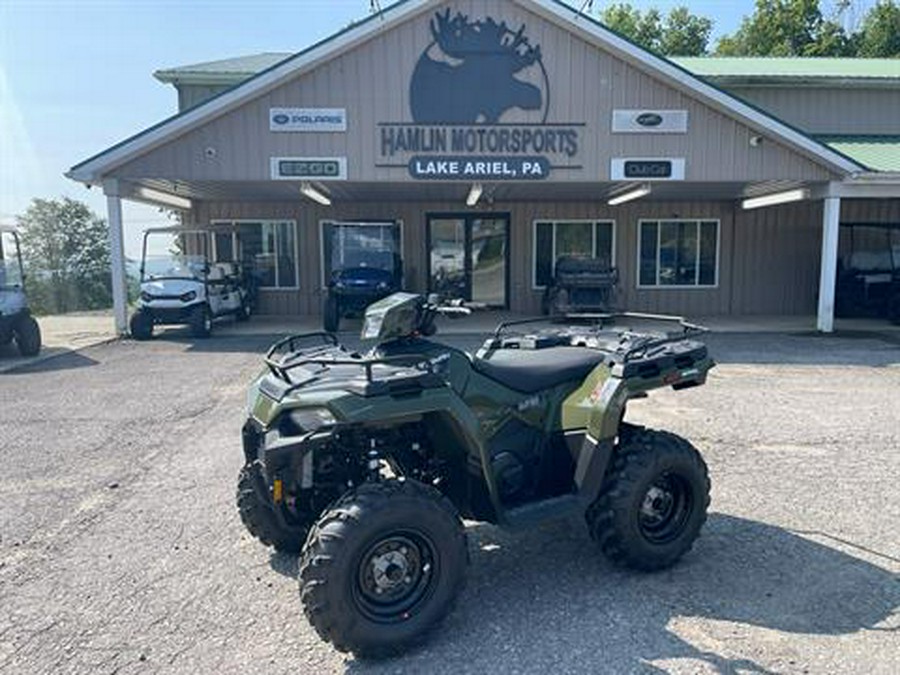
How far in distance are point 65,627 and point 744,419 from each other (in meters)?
5.91

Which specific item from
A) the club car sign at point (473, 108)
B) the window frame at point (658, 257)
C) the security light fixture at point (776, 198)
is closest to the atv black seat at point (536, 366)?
the club car sign at point (473, 108)

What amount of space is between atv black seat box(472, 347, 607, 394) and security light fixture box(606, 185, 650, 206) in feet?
34.8

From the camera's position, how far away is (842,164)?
1240 centimetres

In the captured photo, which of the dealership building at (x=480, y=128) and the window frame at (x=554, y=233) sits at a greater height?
the dealership building at (x=480, y=128)

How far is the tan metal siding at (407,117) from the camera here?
12102 millimetres

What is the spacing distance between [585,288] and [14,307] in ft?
34.7

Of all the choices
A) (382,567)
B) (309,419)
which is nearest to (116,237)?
(309,419)

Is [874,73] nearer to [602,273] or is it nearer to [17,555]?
[602,273]

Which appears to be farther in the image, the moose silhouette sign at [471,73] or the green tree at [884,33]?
the green tree at [884,33]

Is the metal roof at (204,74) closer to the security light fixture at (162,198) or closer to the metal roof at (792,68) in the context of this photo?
the security light fixture at (162,198)

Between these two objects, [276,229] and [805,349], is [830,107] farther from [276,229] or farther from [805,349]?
[276,229]

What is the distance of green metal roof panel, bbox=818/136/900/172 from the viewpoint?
13719mm

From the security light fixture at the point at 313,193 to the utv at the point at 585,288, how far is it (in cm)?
545

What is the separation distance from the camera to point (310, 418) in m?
2.95
